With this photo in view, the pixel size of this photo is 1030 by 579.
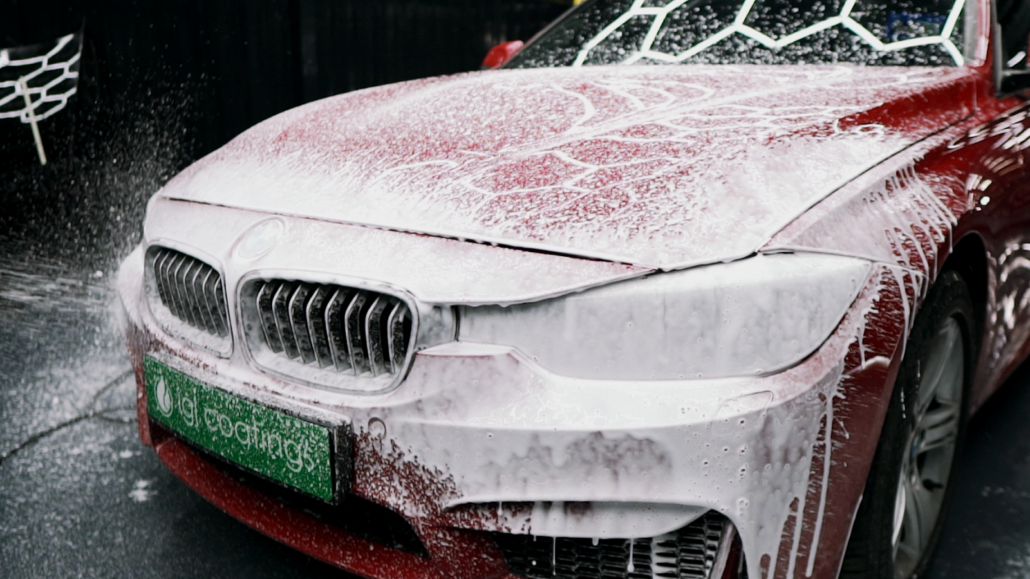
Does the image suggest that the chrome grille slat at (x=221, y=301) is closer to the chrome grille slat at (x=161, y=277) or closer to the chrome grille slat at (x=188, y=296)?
the chrome grille slat at (x=188, y=296)

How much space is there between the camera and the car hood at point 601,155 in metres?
1.40

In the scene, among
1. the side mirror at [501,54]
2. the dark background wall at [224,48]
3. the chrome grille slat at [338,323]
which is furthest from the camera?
the dark background wall at [224,48]

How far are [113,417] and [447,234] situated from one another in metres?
2.01

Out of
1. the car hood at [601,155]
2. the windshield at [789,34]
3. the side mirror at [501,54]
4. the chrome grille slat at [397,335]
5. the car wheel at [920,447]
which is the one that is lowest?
the car wheel at [920,447]

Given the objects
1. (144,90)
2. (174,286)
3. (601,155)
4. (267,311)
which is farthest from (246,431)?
(144,90)

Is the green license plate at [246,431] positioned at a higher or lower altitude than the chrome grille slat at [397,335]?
lower

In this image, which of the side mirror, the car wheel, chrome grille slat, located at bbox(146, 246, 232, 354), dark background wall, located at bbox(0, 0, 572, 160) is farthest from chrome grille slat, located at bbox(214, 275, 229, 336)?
dark background wall, located at bbox(0, 0, 572, 160)

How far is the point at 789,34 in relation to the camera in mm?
2406

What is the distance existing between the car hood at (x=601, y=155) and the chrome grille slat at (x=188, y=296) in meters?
0.15

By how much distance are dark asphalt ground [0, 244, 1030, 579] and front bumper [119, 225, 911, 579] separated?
30.1 inches

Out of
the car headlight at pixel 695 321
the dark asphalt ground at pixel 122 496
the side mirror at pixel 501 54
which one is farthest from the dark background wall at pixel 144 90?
the car headlight at pixel 695 321

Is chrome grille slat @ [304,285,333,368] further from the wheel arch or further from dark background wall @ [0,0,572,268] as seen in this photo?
dark background wall @ [0,0,572,268]

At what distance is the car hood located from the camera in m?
1.40

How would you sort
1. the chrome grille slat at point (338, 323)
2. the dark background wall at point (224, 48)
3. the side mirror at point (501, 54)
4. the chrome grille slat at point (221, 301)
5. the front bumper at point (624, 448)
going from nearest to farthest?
the front bumper at point (624, 448)
the chrome grille slat at point (338, 323)
the chrome grille slat at point (221, 301)
the side mirror at point (501, 54)
the dark background wall at point (224, 48)
